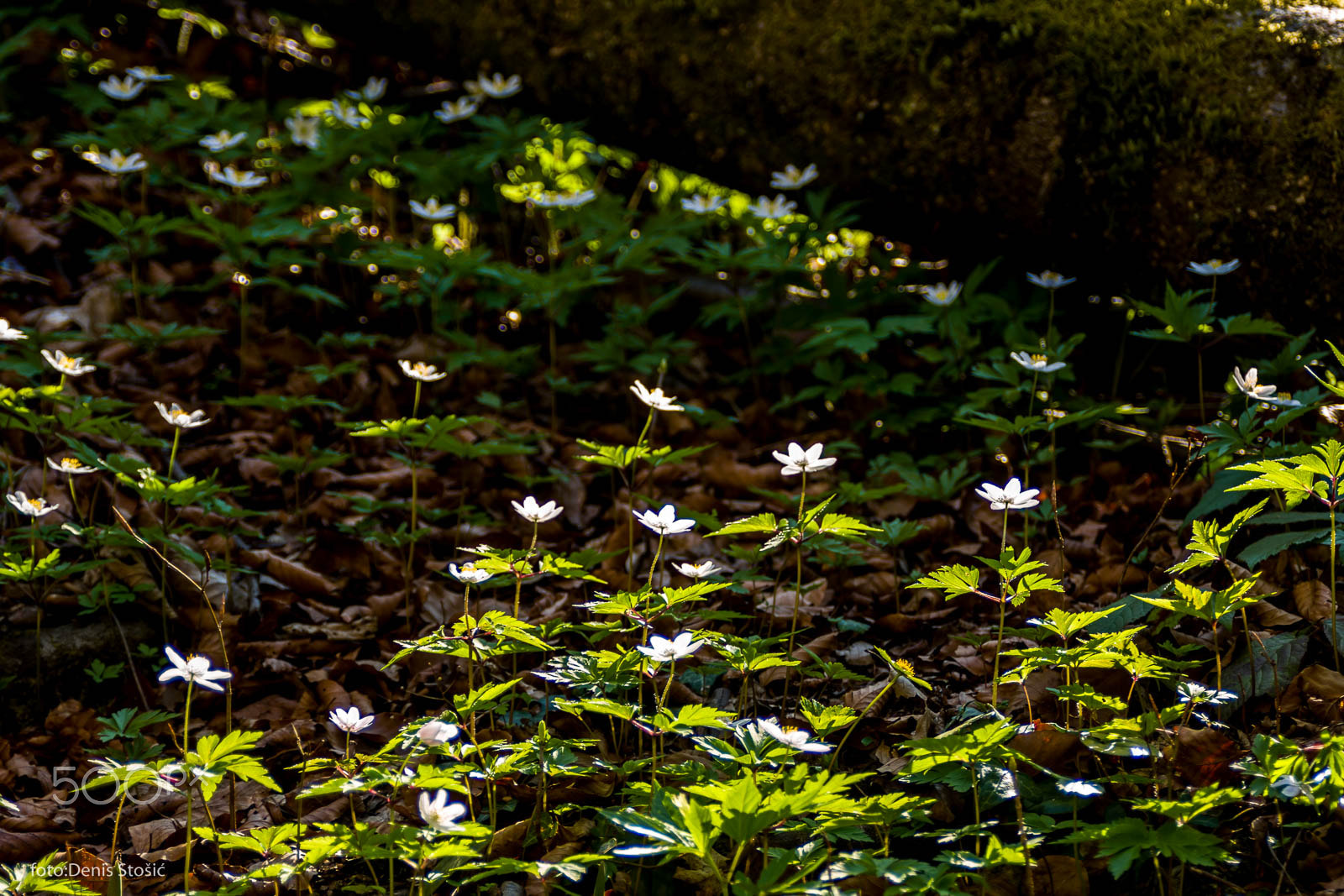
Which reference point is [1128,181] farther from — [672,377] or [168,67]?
[168,67]

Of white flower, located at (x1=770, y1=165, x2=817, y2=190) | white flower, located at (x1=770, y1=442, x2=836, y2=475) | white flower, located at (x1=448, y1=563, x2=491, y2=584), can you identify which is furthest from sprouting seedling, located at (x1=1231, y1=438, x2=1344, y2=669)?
white flower, located at (x1=770, y1=165, x2=817, y2=190)

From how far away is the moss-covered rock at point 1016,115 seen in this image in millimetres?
2879

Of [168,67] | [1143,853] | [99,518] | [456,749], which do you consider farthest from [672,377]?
[168,67]

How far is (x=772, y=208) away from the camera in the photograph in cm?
376

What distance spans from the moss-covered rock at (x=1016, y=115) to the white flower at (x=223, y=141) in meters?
1.42

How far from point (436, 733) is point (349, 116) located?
12.4ft

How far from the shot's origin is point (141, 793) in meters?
2.05

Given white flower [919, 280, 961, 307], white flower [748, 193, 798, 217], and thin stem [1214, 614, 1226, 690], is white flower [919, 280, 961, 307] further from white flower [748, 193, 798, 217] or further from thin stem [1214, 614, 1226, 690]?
thin stem [1214, 614, 1226, 690]

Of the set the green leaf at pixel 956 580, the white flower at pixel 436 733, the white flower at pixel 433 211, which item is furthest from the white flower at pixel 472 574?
the white flower at pixel 433 211

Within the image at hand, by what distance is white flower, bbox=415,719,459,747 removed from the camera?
1.56 meters

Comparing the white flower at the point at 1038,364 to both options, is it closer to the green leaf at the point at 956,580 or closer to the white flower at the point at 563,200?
the green leaf at the point at 956,580

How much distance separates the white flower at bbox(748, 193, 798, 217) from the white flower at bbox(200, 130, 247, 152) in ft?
7.41

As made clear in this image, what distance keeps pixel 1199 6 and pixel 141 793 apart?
3573 millimetres

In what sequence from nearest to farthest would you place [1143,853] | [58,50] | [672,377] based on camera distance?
1. [1143,853]
2. [672,377]
3. [58,50]
